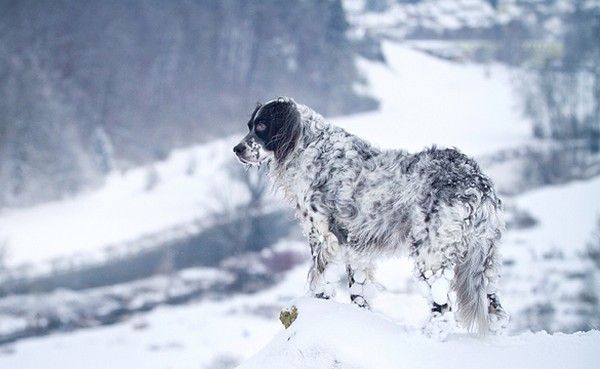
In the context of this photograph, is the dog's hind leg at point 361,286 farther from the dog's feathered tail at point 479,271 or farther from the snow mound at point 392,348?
the dog's feathered tail at point 479,271

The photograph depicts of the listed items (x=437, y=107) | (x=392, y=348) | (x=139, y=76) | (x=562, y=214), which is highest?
(x=139, y=76)

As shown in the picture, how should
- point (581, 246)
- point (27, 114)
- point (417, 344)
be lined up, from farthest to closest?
point (27, 114), point (581, 246), point (417, 344)

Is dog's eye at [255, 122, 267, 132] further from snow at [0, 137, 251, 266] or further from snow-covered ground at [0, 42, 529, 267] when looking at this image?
snow at [0, 137, 251, 266]

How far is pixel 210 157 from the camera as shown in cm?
4531

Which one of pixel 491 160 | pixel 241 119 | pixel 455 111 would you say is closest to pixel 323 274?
pixel 491 160

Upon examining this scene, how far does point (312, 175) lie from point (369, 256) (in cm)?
86

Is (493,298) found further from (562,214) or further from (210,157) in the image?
(210,157)

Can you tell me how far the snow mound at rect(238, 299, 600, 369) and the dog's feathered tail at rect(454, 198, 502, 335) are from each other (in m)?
0.17

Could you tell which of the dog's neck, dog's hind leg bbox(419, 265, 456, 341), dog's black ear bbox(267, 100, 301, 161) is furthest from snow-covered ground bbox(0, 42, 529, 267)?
dog's hind leg bbox(419, 265, 456, 341)

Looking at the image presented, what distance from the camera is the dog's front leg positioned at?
228 inches

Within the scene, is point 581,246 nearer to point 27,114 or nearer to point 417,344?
point 417,344

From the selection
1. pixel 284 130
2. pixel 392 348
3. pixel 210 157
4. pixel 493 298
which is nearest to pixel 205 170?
pixel 210 157

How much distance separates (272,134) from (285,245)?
1034 inches

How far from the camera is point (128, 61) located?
55.0 metres
